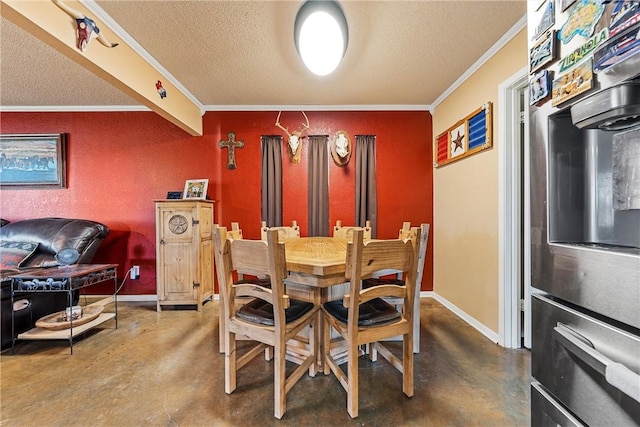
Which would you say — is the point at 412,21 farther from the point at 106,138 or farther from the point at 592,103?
the point at 106,138

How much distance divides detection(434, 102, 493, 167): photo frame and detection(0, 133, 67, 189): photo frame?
4846mm

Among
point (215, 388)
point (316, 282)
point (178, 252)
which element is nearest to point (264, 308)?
point (316, 282)

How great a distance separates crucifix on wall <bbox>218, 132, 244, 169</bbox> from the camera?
3486mm

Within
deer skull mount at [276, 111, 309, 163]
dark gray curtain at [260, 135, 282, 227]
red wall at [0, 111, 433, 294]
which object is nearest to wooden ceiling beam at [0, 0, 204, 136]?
red wall at [0, 111, 433, 294]

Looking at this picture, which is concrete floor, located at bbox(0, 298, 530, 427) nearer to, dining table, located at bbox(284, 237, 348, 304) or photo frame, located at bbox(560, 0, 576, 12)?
dining table, located at bbox(284, 237, 348, 304)

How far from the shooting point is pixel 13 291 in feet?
6.97

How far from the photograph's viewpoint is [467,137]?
2678 millimetres

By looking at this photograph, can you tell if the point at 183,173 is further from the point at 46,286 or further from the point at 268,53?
the point at 268,53

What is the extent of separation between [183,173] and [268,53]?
2.02 meters

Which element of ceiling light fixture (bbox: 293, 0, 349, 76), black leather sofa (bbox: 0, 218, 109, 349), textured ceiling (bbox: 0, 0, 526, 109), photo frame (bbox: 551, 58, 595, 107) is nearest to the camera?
photo frame (bbox: 551, 58, 595, 107)

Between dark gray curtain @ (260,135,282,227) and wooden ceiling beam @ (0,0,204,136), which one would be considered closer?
wooden ceiling beam @ (0,0,204,136)

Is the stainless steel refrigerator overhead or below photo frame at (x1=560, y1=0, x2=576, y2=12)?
below

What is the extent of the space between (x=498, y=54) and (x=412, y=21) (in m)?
0.89

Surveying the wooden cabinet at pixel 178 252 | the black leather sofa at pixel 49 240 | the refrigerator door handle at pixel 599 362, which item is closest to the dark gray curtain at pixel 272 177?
the wooden cabinet at pixel 178 252
